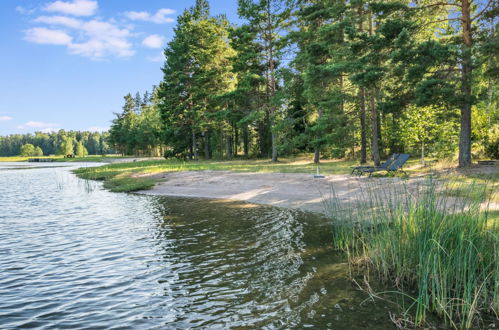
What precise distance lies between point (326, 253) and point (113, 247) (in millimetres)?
5364

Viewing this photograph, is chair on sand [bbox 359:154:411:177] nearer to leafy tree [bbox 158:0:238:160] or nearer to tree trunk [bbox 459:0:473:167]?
tree trunk [bbox 459:0:473:167]

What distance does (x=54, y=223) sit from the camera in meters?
11.8

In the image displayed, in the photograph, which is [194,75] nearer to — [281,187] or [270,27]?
[270,27]

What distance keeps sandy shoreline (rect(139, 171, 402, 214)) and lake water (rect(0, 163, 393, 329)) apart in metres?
1.78

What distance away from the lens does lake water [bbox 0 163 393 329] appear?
4.90m

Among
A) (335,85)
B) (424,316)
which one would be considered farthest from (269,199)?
(335,85)

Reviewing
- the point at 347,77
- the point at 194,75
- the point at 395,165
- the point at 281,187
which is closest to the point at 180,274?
the point at 281,187

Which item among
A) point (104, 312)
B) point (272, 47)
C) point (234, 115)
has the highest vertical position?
point (272, 47)

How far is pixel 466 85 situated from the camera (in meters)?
14.8

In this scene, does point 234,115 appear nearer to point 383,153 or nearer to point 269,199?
point 383,153

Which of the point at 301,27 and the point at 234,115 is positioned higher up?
the point at 301,27

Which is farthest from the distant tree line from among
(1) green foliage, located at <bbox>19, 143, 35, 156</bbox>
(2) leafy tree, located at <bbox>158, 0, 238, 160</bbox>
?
(2) leafy tree, located at <bbox>158, 0, 238, 160</bbox>

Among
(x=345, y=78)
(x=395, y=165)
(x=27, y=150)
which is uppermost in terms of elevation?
(x=345, y=78)

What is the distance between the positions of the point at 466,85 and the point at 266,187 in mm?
10009
